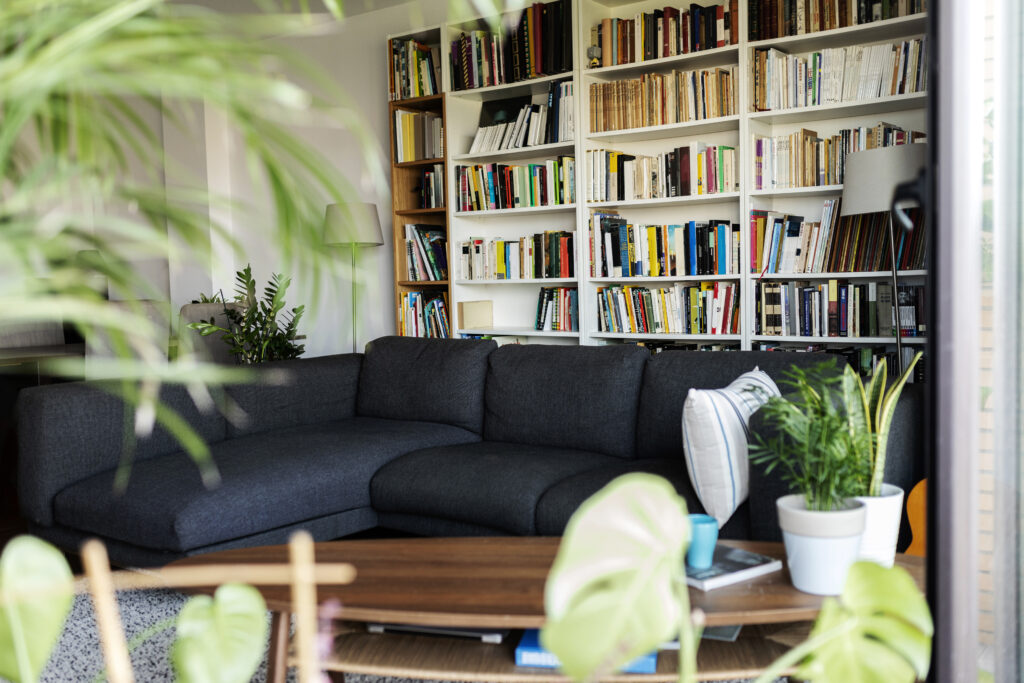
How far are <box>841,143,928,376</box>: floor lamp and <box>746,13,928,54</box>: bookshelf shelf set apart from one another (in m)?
0.56

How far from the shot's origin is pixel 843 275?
382cm

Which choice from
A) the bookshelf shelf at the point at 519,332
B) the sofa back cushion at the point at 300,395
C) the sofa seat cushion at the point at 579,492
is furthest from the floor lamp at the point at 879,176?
the sofa back cushion at the point at 300,395

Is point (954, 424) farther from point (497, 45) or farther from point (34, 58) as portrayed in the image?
point (497, 45)

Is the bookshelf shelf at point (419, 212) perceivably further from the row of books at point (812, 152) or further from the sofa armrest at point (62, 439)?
the sofa armrest at point (62, 439)

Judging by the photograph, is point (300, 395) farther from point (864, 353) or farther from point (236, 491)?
point (864, 353)

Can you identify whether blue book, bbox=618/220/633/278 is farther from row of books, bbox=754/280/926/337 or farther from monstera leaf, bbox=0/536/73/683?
monstera leaf, bbox=0/536/73/683

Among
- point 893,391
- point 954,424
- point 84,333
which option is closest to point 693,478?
point 893,391

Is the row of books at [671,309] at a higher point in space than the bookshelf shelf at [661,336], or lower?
higher

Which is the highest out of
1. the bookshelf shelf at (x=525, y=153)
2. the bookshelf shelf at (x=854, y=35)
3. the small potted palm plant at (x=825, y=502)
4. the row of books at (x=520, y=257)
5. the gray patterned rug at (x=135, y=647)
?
the bookshelf shelf at (x=854, y=35)

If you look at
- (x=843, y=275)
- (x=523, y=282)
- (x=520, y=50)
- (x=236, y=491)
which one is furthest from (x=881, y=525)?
(x=520, y=50)

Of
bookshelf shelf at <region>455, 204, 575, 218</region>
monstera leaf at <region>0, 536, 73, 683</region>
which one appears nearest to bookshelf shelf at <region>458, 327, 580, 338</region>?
bookshelf shelf at <region>455, 204, 575, 218</region>

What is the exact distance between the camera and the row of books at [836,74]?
144 inches

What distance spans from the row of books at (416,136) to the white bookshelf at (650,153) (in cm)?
19

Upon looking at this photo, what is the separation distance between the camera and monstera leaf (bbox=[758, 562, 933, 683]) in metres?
0.53
